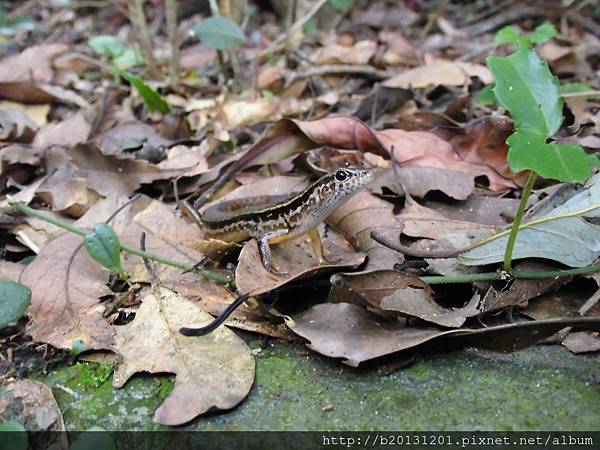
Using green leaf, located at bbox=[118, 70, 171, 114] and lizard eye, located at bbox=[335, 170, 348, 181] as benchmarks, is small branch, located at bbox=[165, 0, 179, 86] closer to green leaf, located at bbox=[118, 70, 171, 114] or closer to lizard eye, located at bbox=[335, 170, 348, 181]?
green leaf, located at bbox=[118, 70, 171, 114]

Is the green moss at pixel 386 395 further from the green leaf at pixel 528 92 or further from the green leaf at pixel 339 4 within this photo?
the green leaf at pixel 339 4

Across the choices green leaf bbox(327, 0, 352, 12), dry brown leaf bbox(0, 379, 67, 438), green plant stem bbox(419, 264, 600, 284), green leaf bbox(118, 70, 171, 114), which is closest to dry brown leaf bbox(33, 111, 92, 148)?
green leaf bbox(118, 70, 171, 114)

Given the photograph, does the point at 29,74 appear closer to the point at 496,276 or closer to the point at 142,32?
the point at 142,32

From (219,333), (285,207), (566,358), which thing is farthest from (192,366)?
(566,358)

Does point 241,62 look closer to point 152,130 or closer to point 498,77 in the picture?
point 152,130

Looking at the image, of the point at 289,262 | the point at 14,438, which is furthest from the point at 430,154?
the point at 14,438
